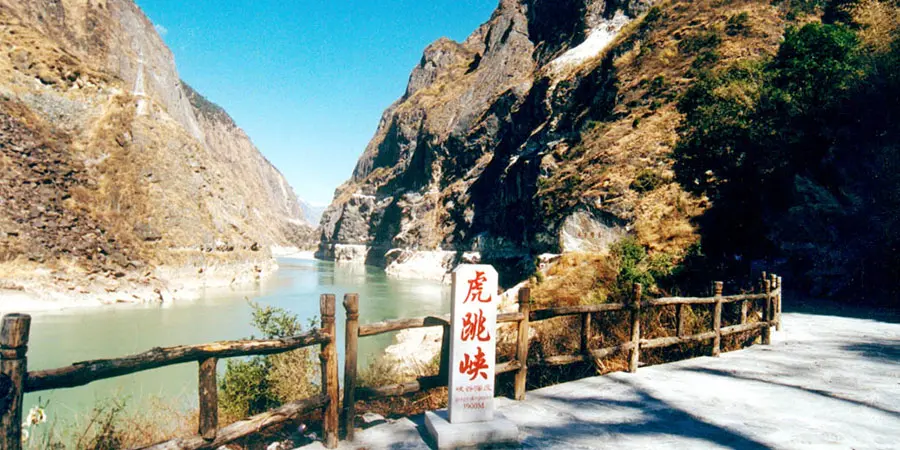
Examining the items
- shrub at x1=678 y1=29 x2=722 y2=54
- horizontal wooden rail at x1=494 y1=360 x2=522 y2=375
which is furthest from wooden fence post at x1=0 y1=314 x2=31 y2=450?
shrub at x1=678 y1=29 x2=722 y2=54

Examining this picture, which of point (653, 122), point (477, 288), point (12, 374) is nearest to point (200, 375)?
point (12, 374)

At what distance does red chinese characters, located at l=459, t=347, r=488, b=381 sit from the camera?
175 inches

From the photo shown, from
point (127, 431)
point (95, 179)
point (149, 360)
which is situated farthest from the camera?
point (95, 179)

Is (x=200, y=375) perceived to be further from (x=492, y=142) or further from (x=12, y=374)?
(x=492, y=142)

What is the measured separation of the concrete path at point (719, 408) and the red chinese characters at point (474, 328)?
1.05m

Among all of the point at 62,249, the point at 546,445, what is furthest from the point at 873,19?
the point at 62,249

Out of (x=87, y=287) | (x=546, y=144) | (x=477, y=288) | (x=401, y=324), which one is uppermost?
(x=546, y=144)

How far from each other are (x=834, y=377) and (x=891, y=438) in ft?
8.95

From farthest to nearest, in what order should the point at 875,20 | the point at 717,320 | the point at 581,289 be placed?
the point at 875,20, the point at 581,289, the point at 717,320

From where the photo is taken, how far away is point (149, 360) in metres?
3.47

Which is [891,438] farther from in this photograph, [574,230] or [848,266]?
[574,230]

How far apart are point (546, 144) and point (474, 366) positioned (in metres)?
41.5

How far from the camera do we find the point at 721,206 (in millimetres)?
19922

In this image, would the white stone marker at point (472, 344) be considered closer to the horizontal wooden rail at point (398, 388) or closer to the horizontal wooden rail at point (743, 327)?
the horizontal wooden rail at point (398, 388)
